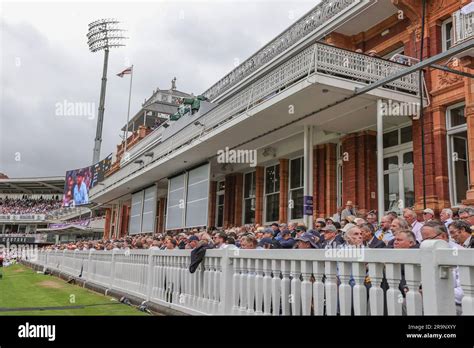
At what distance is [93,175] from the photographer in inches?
1918

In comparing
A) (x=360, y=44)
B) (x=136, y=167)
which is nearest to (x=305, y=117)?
(x=360, y=44)

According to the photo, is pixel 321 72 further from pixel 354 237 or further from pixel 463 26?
pixel 354 237

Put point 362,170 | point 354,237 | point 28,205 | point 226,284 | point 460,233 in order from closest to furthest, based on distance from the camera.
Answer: point 354,237 → point 460,233 → point 226,284 → point 362,170 → point 28,205

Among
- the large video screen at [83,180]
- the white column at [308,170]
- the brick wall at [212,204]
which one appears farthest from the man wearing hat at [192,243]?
the large video screen at [83,180]

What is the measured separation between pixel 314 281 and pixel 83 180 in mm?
51431

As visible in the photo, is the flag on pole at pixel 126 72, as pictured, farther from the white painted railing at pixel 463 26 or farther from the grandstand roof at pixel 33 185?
the grandstand roof at pixel 33 185

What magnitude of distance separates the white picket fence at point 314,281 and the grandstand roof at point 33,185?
72.1 metres

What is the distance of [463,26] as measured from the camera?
31.9ft

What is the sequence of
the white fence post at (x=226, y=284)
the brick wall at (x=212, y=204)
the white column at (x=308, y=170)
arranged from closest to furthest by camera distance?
the white fence post at (x=226, y=284) < the white column at (x=308, y=170) < the brick wall at (x=212, y=204)

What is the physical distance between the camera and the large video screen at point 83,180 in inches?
1802

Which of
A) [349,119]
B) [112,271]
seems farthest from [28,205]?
[349,119]

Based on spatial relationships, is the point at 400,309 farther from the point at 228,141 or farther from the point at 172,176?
the point at 172,176

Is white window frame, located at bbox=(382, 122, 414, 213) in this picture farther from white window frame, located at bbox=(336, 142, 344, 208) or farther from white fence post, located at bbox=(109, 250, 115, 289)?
white fence post, located at bbox=(109, 250, 115, 289)
